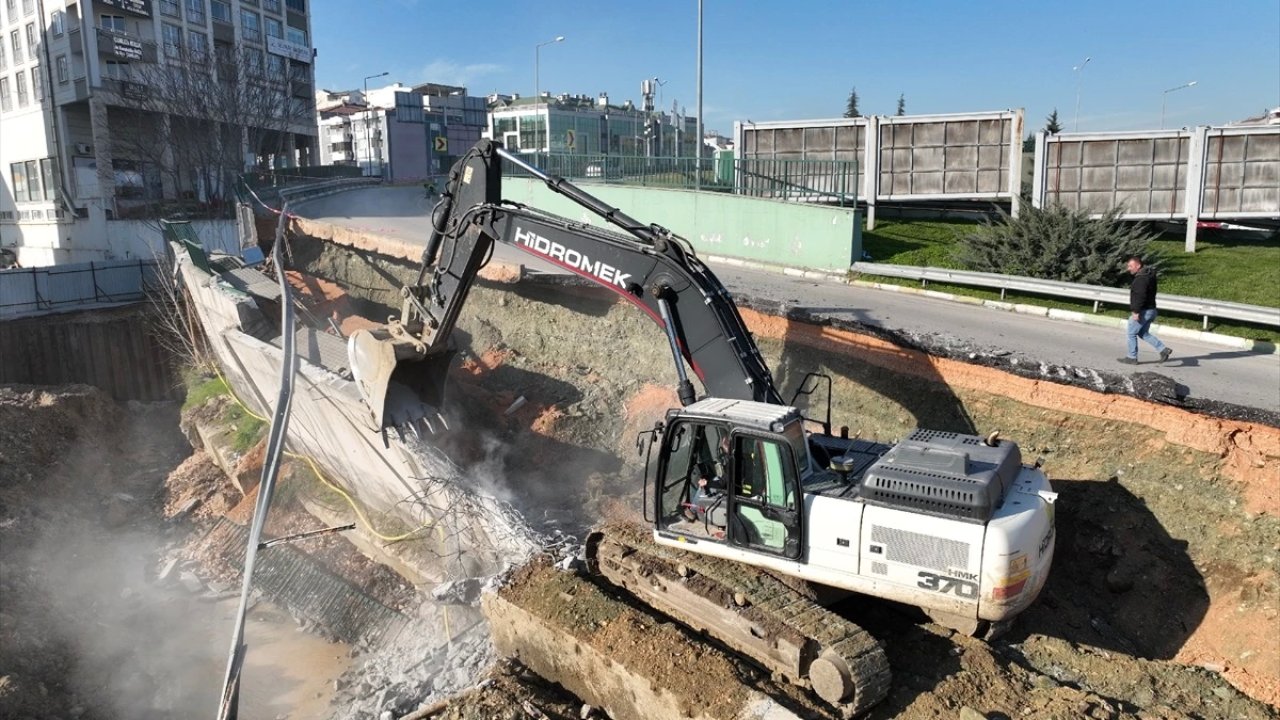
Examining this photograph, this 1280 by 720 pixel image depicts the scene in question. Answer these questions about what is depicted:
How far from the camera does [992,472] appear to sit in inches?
273

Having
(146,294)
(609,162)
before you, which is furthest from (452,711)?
(146,294)

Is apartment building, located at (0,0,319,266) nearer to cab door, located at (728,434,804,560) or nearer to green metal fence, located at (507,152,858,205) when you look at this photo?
green metal fence, located at (507,152,858,205)

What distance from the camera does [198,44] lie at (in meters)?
49.8

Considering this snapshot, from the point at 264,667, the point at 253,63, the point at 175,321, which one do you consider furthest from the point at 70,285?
the point at 253,63

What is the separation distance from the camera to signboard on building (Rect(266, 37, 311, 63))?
56.7 meters

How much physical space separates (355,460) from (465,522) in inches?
130

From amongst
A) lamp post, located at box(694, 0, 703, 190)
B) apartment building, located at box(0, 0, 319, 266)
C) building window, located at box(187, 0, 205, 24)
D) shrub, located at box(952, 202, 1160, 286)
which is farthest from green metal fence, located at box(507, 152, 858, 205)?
building window, located at box(187, 0, 205, 24)

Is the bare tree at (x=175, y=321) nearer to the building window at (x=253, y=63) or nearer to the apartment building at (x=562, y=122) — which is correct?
the building window at (x=253, y=63)

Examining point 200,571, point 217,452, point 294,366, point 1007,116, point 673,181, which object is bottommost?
point 200,571

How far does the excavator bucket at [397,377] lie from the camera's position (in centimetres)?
1071

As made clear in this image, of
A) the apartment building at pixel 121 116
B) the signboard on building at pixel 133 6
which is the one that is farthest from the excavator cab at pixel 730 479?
the signboard on building at pixel 133 6

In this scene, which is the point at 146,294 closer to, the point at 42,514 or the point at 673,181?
the point at 42,514

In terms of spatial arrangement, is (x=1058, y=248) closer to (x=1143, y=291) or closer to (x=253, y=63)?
(x=1143, y=291)

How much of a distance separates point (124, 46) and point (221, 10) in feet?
27.6
